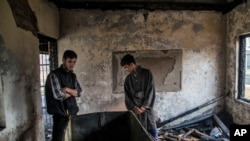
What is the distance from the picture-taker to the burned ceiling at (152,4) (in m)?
4.34

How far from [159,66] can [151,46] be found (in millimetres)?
441

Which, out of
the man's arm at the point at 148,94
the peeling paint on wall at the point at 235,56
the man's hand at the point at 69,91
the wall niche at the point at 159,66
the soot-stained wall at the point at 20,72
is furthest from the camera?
the wall niche at the point at 159,66

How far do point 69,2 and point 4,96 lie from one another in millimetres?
2656

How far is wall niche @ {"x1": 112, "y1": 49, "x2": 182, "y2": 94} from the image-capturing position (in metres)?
4.51

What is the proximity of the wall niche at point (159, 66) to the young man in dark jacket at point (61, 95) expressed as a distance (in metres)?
1.79

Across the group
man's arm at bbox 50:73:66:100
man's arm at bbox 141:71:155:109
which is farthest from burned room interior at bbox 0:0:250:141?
man's arm at bbox 50:73:66:100

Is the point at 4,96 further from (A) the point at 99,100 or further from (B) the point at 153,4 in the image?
(B) the point at 153,4

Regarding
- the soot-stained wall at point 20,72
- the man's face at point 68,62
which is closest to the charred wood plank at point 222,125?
the man's face at point 68,62

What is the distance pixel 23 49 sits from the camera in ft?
8.60

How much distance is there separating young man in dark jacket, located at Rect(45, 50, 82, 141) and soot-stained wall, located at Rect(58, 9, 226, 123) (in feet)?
5.63

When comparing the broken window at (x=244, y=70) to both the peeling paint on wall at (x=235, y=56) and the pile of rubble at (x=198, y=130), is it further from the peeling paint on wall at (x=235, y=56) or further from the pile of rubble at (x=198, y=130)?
the pile of rubble at (x=198, y=130)

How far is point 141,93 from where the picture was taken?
9.80 ft

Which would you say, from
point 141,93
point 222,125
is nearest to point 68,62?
point 141,93

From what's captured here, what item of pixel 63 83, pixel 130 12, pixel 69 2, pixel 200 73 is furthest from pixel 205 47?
pixel 63 83
